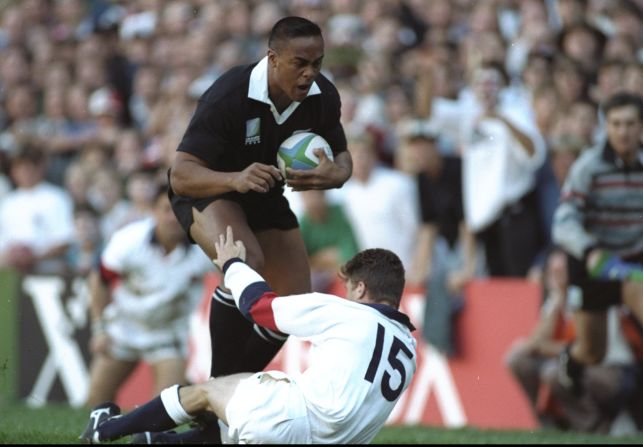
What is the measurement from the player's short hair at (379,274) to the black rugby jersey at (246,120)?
962 millimetres

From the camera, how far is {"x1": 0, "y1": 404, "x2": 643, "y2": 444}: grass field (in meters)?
7.55

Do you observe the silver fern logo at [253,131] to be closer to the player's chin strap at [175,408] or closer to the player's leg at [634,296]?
the player's chin strap at [175,408]

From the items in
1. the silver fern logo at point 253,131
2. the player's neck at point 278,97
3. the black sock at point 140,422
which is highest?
the player's neck at point 278,97

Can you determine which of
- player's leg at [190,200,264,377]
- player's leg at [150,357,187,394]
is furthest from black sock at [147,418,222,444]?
player's leg at [150,357,187,394]

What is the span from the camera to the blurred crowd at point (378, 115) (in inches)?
463

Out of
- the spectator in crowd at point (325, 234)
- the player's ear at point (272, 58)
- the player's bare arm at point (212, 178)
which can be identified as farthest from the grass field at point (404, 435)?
the spectator in crowd at point (325, 234)

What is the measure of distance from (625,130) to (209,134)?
4.25 meters

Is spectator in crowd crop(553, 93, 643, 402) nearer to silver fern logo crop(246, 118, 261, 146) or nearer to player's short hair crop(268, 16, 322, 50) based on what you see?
silver fern logo crop(246, 118, 261, 146)

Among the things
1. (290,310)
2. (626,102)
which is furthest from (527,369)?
(290,310)

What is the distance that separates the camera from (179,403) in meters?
7.12

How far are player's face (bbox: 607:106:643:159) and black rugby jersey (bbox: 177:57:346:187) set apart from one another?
11.4 feet

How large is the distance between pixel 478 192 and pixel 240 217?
493 cm

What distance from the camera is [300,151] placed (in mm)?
7043

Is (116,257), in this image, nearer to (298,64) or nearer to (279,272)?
(279,272)
